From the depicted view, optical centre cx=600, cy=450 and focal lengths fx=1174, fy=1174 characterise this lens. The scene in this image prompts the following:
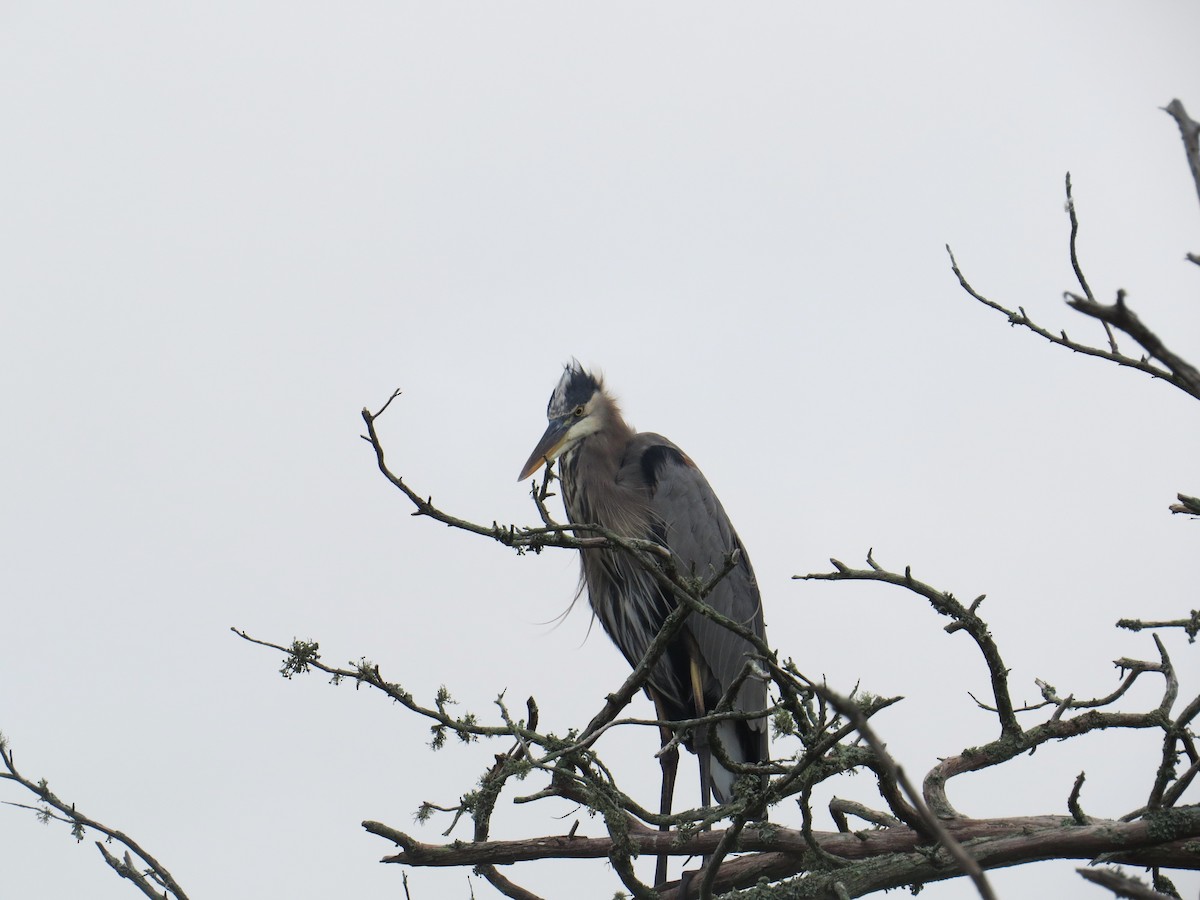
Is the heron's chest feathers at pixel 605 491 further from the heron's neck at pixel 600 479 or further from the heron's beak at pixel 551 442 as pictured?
the heron's beak at pixel 551 442

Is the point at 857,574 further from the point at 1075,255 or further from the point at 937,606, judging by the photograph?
the point at 1075,255

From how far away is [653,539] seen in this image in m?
4.91

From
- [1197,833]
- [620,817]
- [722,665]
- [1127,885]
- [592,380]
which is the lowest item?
[1127,885]

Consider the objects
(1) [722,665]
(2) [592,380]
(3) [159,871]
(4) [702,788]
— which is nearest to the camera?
(3) [159,871]

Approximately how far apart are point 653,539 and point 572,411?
741mm

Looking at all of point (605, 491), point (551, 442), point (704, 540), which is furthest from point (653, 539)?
point (551, 442)

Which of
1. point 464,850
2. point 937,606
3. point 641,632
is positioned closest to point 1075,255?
point 937,606

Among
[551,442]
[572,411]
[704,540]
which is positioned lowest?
[704,540]

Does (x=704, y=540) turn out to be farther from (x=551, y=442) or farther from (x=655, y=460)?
(x=551, y=442)

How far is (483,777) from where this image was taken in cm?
283

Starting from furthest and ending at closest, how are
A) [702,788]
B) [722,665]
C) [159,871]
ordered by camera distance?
[722,665] → [702,788] → [159,871]

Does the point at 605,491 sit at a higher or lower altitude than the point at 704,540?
higher

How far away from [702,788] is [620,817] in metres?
1.73

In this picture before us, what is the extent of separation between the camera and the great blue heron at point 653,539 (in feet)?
16.0
